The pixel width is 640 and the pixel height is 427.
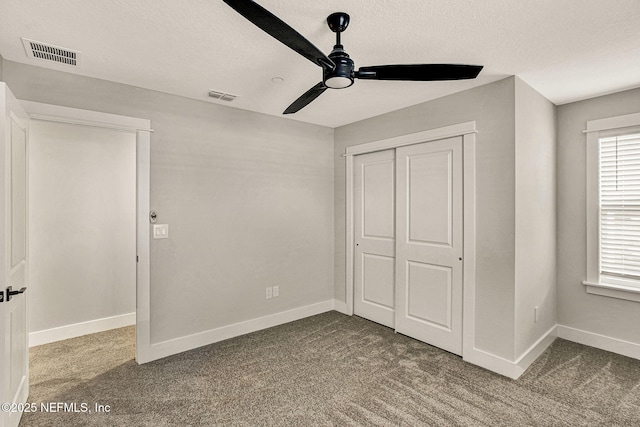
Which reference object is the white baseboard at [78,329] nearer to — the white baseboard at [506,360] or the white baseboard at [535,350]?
the white baseboard at [506,360]

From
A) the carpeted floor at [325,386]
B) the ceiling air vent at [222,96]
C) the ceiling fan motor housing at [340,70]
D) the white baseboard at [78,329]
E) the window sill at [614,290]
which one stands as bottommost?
the carpeted floor at [325,386]

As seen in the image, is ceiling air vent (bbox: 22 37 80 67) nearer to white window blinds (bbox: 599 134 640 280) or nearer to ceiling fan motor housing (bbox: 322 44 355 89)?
ceiling fan motor housing (bbox: 322 44 355 89)

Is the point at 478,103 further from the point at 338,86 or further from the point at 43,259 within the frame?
the point at 43,259

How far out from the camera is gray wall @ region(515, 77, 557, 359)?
2.64 m

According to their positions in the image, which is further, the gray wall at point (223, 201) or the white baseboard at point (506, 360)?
the gray wall at point (223, 201)

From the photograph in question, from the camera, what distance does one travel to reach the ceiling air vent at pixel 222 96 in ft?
9.84

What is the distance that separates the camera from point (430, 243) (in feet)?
10.5

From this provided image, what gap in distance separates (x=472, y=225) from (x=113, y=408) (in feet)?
10.0

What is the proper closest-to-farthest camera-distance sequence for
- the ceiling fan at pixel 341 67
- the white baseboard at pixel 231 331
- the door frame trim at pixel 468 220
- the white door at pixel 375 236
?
the ceiling fan at pixel 341 67
the door frame trim at pixel 468 220
the white baseboard at pixel 231 331
the white door at pixel 375 236

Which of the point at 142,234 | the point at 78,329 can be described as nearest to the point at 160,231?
the point at 142,234

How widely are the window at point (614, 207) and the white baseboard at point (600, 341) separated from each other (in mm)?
411

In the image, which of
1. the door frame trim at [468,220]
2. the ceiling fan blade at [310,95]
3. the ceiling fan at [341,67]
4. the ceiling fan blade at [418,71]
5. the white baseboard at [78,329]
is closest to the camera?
the ceiling fan at [341,67]

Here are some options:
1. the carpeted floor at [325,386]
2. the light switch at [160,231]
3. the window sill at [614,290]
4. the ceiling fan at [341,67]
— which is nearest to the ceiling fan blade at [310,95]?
the ceiling fan at [341,67]

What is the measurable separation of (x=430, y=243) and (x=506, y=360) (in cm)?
Result: 114
